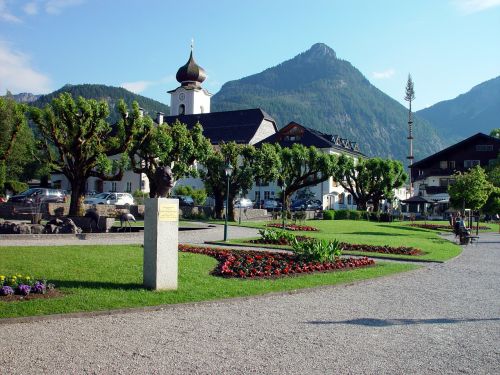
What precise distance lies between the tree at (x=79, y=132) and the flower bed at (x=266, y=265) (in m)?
15.6

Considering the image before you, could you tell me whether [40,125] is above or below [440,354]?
above

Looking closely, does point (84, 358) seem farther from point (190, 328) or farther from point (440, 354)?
point (440, 354)

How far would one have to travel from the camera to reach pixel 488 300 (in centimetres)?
1073

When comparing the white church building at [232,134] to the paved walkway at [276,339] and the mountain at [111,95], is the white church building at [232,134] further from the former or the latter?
the mountain at [111,95]

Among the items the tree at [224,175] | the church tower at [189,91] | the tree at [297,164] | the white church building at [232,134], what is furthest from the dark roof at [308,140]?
the tree at [224,175]

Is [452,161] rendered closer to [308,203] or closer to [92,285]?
[308,203]

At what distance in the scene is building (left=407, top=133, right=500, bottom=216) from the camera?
68.5 meters

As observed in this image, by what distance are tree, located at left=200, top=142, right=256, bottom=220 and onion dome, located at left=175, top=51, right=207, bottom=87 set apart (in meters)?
56.3

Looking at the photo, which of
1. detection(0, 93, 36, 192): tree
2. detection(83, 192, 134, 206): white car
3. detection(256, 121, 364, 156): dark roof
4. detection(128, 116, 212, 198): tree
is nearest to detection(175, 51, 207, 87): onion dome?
detection(256, 121, 364, 156): dark roof

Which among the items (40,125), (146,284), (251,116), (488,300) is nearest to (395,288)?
(488,300)

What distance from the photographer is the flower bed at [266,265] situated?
12.3 meters

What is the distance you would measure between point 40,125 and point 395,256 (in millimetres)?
21014

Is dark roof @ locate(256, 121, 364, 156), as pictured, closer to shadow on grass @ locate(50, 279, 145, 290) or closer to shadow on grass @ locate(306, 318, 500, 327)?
shadow on grass @ locate(50, 279, 145, 290)

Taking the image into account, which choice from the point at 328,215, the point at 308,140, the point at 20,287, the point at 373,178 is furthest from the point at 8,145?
the point at 20,287
